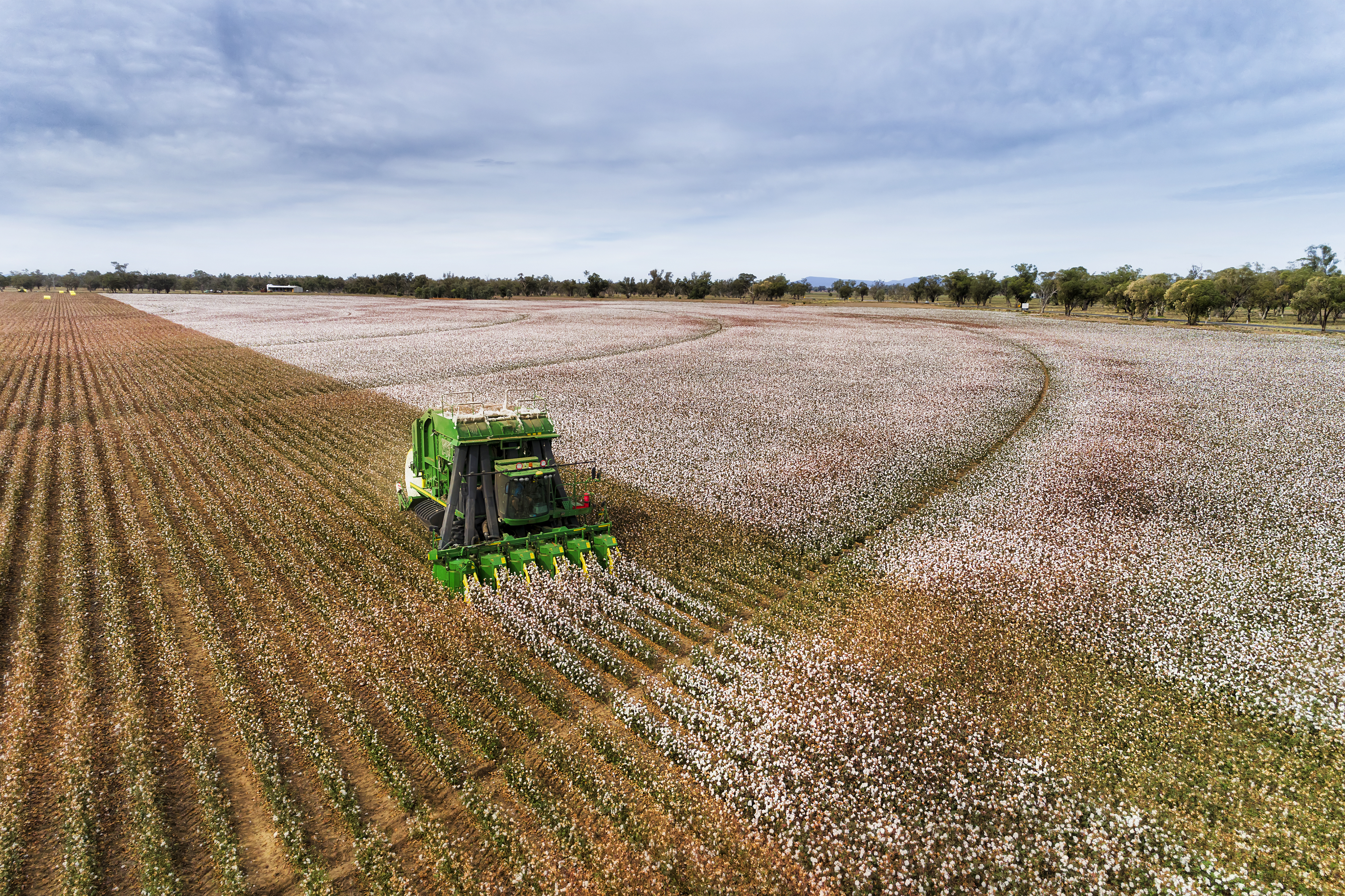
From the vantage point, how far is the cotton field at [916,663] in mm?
8758

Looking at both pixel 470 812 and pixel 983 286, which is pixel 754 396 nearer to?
pixel 470 812

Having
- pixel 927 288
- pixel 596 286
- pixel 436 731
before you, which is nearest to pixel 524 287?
pixel 596 286

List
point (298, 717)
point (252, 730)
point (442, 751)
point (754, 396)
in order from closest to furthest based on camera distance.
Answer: point (442, 751), point (252, 730), point (298, 717), point (754, 396)

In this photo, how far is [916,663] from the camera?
12.8 m

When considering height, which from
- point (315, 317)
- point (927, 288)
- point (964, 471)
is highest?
point (927, 288)

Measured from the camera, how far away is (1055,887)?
8242 mm

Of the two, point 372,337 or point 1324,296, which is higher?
point 1324,296

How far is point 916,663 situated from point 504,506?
1018 cm

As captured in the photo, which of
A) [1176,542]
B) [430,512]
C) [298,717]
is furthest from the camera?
[1176,542]

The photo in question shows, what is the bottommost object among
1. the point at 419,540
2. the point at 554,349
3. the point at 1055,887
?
the point at 1055,887

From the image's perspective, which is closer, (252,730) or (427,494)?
(252,730)

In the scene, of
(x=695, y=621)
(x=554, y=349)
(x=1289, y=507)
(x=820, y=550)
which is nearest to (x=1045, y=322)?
(x=554, y=349)

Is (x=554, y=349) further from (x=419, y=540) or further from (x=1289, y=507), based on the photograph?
(x=1289, y=507)

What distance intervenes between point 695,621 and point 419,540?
28.5 ft
